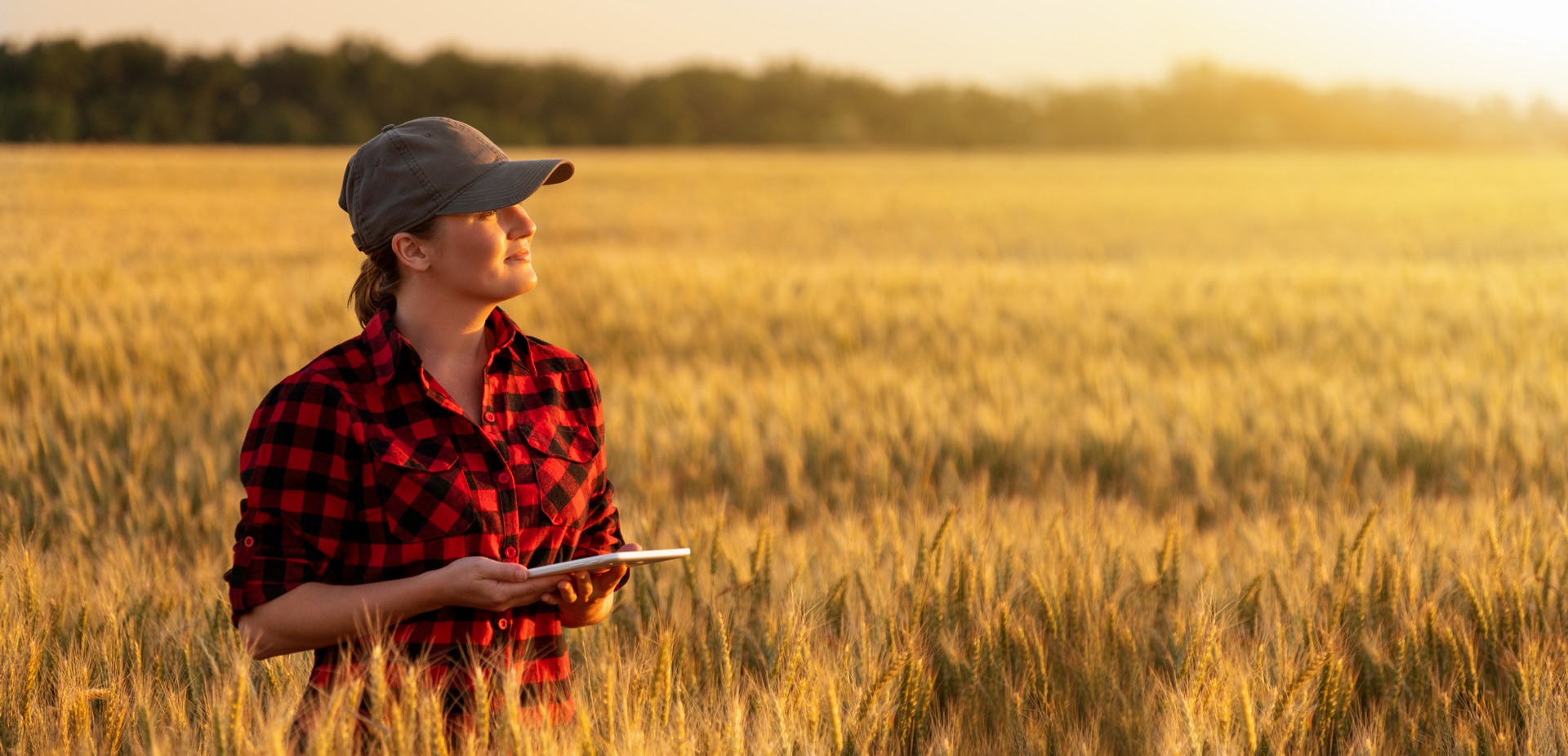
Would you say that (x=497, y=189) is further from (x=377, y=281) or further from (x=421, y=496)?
(x=421, y=496)

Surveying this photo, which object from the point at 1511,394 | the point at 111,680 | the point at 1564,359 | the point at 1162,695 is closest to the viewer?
the point at 111,680

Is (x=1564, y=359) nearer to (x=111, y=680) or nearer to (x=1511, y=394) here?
(x=1511, y=394)

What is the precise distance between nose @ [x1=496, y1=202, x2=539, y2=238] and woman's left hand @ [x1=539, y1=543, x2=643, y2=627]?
17.4 inches

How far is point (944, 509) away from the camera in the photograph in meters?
3.81

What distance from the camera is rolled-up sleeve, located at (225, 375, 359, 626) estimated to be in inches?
60.7

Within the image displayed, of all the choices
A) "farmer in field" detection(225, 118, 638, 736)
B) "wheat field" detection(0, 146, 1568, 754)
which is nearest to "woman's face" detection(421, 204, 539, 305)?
"farmer in field" detection(225, 118, 638, 736)

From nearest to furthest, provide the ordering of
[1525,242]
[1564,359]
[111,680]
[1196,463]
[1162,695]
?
[111,680] → [1162,695] → [1196,463] → [1564,359] → [1525,242]

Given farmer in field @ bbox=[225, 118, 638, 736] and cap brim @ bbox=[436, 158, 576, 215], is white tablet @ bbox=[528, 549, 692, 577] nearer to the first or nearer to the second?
farmer in field @ bbox=[225, 118, 638, 736]

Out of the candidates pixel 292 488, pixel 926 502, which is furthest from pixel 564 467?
pixel 926 502

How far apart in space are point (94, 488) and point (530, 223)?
275cm

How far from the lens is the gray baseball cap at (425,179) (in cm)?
162

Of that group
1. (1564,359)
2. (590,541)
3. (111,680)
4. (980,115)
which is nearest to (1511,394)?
(1564,359)

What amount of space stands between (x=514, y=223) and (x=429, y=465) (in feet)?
1.12

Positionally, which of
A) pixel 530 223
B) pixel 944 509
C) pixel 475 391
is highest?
pixel 530 223
